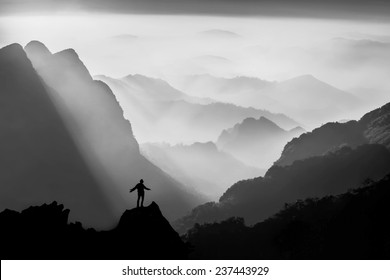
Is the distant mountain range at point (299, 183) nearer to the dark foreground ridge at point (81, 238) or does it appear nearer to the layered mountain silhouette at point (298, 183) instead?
the layered mountain silhouette at point (298, 183)

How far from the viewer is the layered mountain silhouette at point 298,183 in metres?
166

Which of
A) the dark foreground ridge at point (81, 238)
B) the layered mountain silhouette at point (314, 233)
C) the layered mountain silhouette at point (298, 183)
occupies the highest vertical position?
the layered mountain silhouette at point (298, 183)

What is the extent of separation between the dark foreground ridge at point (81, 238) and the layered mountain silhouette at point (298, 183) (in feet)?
314

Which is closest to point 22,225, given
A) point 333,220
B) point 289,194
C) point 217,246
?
point 217,246

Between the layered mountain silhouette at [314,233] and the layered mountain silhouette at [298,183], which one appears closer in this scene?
the layered mountain silhouette at [314,233]

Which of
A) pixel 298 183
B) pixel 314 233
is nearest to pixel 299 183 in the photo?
pixel 298 183

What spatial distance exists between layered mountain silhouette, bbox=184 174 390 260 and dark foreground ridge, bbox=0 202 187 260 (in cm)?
4927

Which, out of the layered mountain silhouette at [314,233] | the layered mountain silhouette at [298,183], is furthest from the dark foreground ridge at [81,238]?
the layered mountain silhouette at [298,183]

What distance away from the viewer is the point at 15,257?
67750 mm

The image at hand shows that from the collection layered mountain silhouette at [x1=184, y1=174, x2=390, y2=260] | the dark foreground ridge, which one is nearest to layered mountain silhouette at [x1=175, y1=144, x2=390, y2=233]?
layered mountain silhouette at [x1=184, y1=174, x2=390, y2=260]

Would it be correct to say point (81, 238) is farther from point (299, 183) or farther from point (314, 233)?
point (299, 183)

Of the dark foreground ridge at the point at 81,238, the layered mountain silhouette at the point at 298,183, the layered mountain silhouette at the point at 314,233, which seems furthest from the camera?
the layered mountain silhouette at the point at 298,183
